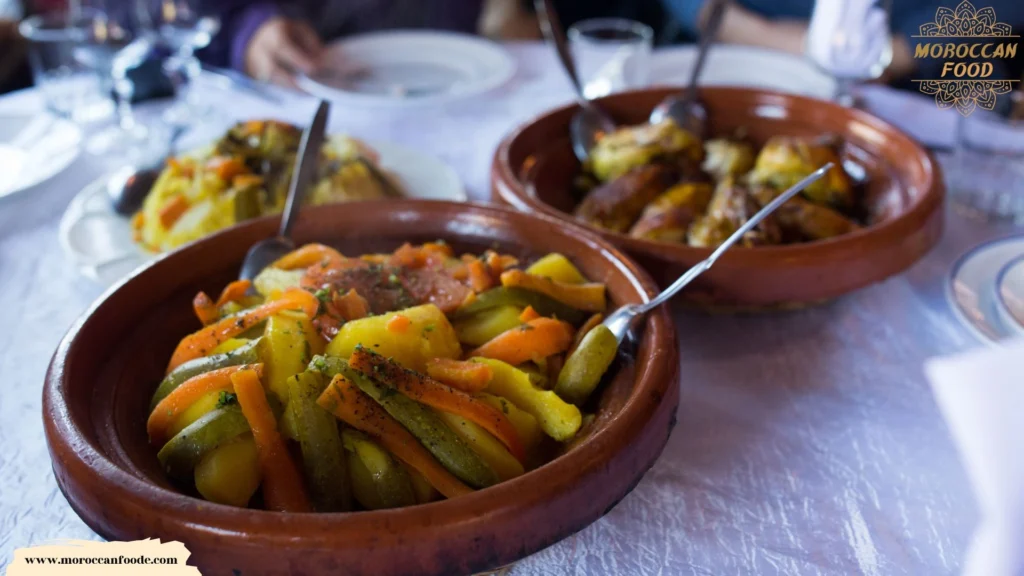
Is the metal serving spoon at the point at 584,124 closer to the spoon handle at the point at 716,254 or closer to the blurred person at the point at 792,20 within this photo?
the spoon handle at the point at 716,254

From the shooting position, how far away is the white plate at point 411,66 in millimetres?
2553

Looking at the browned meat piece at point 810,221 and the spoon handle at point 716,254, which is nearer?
the spoon handle at point 716,254

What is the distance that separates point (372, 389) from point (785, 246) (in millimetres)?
777

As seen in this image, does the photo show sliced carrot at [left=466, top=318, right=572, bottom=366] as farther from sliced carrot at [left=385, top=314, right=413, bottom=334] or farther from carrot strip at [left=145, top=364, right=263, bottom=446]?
carrot strip at [left=145, top=364, right=263, bottom=446]

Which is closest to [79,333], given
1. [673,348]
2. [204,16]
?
[673,348]

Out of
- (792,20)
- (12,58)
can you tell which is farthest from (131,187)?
(792,20)

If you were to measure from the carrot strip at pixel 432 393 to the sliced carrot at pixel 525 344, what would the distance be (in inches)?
5.1

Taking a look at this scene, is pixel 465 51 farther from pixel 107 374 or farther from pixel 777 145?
pixel 107 374

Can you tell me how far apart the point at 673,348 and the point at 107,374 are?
31.4 inches

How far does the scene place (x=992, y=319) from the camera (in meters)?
1.33

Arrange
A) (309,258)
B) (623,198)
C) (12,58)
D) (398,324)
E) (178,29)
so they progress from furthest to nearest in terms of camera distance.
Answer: (12,58) < (178,29) < (623,198) < (309,258) < (398,324)

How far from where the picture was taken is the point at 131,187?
174 centimetres

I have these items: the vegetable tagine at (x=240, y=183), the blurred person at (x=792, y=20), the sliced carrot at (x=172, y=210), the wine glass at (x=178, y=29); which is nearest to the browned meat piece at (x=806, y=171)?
the vegetable tagine at (x=240, y=183)

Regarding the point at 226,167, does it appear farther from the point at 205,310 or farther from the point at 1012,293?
the point at 1012,293
